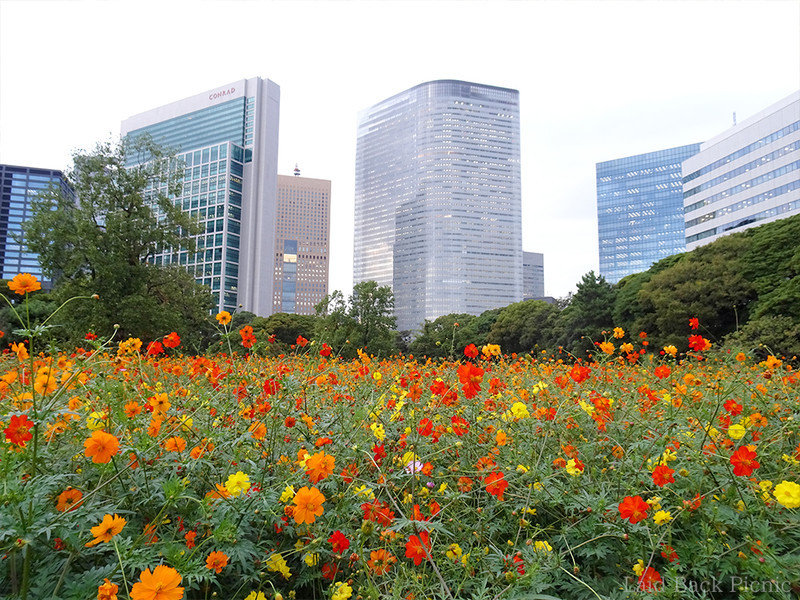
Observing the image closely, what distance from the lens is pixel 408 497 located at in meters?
1.17

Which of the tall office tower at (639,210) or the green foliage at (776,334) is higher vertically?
the tall office tower at (639,210)

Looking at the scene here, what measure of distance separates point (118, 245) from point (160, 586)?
14.0 metres

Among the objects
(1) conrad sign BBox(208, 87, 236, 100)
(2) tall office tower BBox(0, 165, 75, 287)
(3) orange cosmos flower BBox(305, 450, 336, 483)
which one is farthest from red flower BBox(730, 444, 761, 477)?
(2) tall office tower BBox(0, 165, 75, 287)

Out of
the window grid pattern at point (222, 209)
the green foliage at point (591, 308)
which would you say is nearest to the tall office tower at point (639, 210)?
the window grid pattern at point (222, 209)

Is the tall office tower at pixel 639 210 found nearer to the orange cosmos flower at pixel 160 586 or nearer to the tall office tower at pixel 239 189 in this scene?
the tall office tower at pixel 239 189

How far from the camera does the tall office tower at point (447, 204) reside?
92500 millimetres

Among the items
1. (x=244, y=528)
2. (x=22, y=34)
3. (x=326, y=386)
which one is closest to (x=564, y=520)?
(x=244, y=528)

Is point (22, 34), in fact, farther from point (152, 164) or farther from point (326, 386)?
point (326, 386)

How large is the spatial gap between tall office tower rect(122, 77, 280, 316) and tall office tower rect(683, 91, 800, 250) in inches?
1897

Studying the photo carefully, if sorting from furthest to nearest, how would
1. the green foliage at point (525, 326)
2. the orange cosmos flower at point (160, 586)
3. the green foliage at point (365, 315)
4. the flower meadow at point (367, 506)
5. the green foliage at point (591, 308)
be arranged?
the green foliage at point (525, 326)
the green foliage at point (365, 315)
the green foliage at point (591, 308)
the flower meadow at point (367, 506)
the orange cosmos flower at point (160, 586)

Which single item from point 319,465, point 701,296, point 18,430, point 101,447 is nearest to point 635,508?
point 319,465

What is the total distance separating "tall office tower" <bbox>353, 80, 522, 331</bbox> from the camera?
9250cm

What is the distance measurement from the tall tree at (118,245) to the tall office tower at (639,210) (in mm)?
87891

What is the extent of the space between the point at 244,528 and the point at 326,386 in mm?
1470
